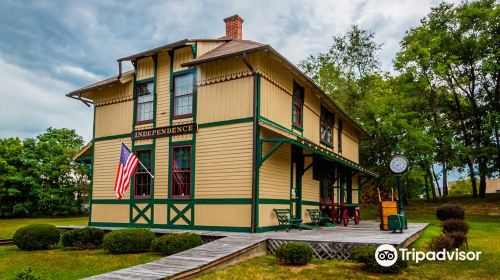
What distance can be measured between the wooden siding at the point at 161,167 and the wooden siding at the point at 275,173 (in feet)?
12.8

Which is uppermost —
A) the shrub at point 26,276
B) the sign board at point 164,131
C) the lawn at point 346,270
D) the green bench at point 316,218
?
the sign board at point 164,131

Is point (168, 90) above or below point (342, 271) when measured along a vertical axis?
above

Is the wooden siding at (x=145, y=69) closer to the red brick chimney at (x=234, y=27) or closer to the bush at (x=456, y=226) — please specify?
the red brick chimney at (x=234, y=27)

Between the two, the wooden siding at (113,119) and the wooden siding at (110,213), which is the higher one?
the wooden siding at (113,119)

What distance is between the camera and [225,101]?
47.0 ft

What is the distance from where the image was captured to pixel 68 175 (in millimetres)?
43844

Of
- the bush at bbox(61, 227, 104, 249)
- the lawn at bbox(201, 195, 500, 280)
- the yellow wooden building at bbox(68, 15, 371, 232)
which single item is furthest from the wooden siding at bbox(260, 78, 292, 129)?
the bush at bbox(61, 227, 104, 249)

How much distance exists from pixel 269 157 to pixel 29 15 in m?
8.93

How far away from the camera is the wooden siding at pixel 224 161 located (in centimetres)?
1352

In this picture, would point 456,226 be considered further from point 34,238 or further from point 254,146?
point 34,238

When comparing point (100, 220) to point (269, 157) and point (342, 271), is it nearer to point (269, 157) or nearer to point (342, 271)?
point (269, 157)

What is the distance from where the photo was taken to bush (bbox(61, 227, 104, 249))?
13.6m

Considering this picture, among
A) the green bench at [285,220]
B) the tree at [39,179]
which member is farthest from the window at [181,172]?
the tree at [39,179]

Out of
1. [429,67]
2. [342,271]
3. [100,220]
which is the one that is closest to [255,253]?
[342,271]
